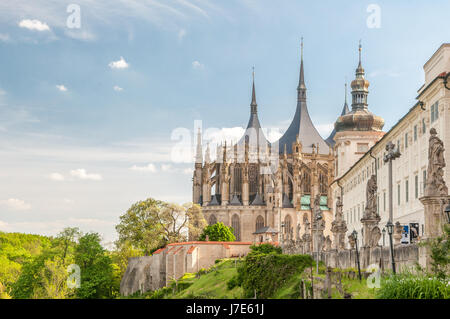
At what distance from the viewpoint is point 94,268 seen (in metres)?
86.1

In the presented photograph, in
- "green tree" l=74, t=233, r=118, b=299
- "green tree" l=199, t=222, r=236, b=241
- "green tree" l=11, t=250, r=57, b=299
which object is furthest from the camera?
"green tree" l=199, t=222, r=236, b=241

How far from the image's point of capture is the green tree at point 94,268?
8344cm

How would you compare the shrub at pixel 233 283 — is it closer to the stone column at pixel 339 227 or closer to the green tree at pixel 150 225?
the stone column at pixel 339 227

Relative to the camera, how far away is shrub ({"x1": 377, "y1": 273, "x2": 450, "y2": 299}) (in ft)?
59.7

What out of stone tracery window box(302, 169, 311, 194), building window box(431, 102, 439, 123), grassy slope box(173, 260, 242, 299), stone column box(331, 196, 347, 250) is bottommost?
grassy slope box(173, 260, 242, 299)

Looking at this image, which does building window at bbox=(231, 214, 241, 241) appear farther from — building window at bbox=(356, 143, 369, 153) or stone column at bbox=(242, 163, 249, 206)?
building window at bbox=(356, 143, 369, 153)

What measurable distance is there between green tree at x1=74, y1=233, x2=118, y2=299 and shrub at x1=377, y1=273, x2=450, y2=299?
66.4 m

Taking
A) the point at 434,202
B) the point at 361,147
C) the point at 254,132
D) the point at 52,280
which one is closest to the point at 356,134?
the point at 361,147

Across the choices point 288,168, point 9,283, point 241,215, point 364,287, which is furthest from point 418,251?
point 288,168

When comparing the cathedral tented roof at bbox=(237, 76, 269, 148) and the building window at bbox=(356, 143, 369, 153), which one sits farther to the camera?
the cathedral tented roof at bbox=(237, 76, 269, 148)

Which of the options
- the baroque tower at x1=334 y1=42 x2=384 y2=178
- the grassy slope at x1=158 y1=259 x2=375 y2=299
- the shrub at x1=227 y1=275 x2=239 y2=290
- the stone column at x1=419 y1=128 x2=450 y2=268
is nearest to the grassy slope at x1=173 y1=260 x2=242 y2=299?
the grassy slope at x1=158 y1=259 x2=375 y2=299

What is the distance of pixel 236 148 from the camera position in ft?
443

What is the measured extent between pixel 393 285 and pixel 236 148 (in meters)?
115
